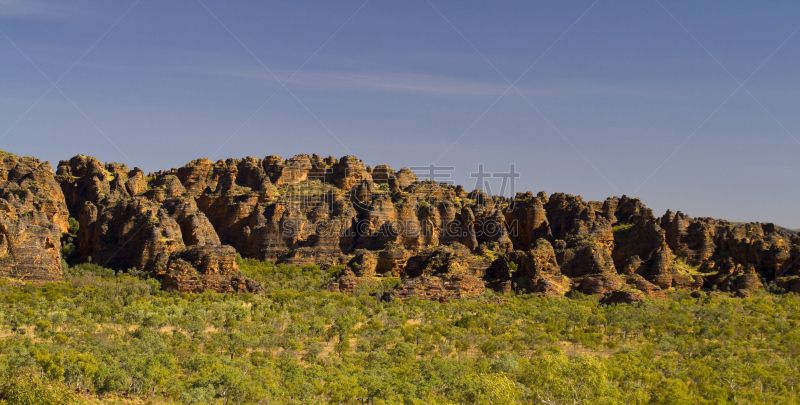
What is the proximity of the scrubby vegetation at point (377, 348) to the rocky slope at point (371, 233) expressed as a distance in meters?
4.27

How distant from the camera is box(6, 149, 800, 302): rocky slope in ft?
256

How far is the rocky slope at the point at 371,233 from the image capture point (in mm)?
77938

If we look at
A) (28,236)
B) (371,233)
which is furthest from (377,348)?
(371,233)

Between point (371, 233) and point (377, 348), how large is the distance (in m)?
47.5

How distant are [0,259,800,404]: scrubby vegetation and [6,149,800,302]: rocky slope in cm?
427

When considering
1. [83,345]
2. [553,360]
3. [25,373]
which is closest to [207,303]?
[83,345]

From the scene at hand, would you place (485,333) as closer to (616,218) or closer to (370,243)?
(370,243)

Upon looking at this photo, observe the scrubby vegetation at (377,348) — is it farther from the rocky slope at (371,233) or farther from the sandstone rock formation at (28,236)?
the rocky slope at (371,233)

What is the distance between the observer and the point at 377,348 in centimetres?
5262

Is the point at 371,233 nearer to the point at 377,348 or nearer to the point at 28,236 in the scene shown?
the point at 28,236

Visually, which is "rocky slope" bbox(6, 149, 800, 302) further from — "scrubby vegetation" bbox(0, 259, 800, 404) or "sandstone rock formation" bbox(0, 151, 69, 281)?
"scrubby vegetation" bbox(0, 259, 800, 404)

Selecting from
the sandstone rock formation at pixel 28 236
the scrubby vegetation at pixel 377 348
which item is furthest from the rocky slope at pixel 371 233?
the scrubby vegetation at pixel 377 348

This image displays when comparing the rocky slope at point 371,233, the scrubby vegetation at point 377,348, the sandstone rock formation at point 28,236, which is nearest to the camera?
the scrubby vegetation at point 377,348

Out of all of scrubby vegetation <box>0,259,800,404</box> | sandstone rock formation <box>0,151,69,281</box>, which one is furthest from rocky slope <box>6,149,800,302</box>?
scrubby vegetation <box>0,259,800,404</box>
